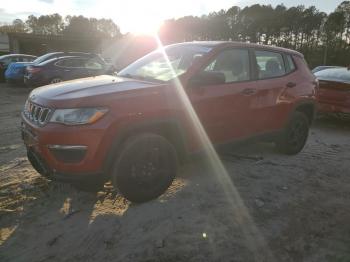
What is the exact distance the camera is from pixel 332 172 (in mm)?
5656

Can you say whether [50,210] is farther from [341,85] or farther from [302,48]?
[302,48]

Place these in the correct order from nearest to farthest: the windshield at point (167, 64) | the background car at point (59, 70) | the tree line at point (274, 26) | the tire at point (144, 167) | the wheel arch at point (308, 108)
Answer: the tire at point (144, 167) < the windshield at point (167, 64) < the wheel arch at point (308, 108) < the background car at point (59, 70) < the tree line at point (274, 26)

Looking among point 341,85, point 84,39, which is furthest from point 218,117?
point 84,39

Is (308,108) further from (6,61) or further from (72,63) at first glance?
(6,61)

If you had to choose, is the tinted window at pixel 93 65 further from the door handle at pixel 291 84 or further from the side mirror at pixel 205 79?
the side mirror at pixel 205 79

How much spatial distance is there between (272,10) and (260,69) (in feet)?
205

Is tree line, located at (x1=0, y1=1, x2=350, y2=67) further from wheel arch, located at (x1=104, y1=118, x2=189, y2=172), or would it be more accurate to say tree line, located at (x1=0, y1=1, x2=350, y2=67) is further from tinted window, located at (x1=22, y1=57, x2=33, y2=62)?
wheel arch, located at (x1=104, y1=118, x2=189, y2=172)

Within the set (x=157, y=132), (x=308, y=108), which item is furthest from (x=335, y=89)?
(x=157, y=132)

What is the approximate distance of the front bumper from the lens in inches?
142

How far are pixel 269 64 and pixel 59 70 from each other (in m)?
10.9

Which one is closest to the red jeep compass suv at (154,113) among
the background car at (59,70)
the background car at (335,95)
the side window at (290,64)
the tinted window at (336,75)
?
the side window at (290,64)

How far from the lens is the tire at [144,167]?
391 centimetres

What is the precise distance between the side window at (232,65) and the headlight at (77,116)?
1701 millimetres

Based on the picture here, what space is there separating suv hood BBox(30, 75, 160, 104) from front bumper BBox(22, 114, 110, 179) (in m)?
0.31
